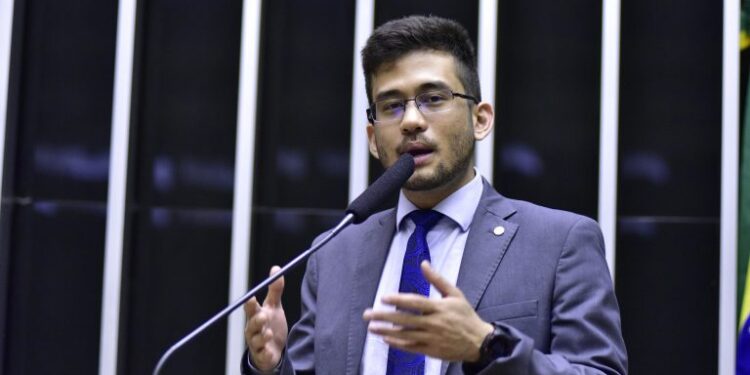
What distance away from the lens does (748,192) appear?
378 centimetres

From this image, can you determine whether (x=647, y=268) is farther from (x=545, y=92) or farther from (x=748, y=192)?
(x=545, y=92)

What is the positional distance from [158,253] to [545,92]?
1.87 metres

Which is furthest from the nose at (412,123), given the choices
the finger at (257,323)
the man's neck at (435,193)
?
the finger at (257,323)

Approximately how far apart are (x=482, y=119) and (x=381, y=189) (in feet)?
2.01

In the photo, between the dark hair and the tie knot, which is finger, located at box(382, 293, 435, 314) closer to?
the tie knot

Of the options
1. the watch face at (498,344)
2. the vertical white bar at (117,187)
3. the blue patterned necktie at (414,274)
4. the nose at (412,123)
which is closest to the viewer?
the watch face at (498,344)

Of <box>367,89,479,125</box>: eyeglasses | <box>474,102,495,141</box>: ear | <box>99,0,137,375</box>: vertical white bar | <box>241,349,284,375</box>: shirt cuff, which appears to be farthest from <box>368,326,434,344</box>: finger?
<box>99,0,137,375</box>: vertical white bar

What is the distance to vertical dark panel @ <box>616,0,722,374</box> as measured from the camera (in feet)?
13.1

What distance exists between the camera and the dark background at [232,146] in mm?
4066

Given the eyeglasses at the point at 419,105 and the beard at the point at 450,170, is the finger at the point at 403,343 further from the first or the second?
the eyeglasses at the point at 419,105

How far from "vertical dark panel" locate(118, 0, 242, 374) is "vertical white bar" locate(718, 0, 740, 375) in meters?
2.11

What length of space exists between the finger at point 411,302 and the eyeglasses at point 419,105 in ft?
2.32

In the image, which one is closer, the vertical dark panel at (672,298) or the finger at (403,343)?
the finger at (403,343)

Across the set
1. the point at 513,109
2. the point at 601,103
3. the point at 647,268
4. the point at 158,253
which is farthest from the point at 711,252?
the point at 158,253
